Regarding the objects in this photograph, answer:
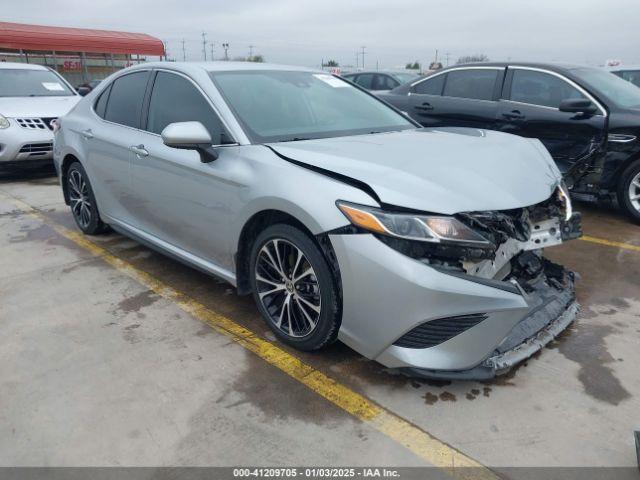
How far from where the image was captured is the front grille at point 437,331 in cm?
236

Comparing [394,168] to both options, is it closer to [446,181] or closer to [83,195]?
[446,181]

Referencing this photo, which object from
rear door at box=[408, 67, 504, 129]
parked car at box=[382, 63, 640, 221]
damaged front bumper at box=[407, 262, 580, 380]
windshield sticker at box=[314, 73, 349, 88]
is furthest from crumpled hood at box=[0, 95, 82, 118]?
damaged front bumper at box=[407, 262, 580, 380]

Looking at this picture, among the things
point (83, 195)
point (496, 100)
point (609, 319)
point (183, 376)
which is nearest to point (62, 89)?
point (83, 195)

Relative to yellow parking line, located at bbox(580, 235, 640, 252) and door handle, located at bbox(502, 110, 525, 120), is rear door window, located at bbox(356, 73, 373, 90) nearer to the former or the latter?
door handle, located at bbox(502, 110, 525, 120)

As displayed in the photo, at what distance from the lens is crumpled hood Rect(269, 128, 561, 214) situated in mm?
2467

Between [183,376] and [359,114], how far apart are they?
2.12 m

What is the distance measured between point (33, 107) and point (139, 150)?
5174 millimetres

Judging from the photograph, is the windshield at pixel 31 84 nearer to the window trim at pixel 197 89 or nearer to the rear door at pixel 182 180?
the window trim at pixel 197 89

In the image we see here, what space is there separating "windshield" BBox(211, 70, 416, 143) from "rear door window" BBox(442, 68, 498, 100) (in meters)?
2.71

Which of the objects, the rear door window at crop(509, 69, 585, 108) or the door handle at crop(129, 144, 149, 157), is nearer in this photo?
the door handle at crop(129, 144, 149, 157)

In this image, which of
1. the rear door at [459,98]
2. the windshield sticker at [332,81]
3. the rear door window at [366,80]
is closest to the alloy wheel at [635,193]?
the rear door at [459,98]

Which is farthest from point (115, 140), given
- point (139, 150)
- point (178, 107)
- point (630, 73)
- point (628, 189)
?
point (630, 73)

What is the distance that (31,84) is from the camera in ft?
28.5

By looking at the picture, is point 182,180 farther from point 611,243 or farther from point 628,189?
point 628,189
